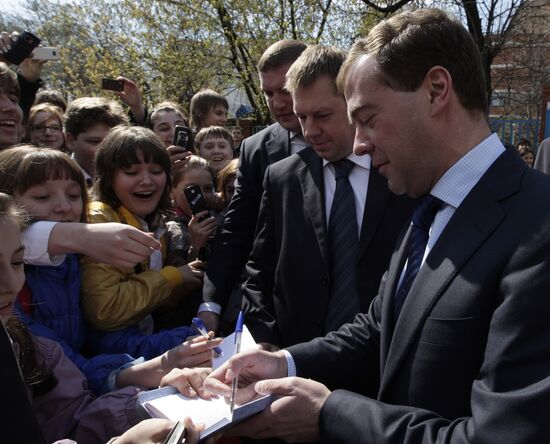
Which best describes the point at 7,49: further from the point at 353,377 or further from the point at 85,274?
the point at 353,377

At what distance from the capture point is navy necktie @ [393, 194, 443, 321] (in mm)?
1694

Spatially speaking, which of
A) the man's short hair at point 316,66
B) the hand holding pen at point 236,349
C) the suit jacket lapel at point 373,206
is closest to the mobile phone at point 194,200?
the man's short hair at point 316,66

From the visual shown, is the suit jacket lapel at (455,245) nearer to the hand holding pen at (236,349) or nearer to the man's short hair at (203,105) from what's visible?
the hand holding pen at (236,349)

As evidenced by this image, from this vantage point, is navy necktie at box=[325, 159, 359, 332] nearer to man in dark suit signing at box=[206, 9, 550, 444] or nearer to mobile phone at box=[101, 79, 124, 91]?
man in dark suit signing at box=[206, 9, 550, 444]

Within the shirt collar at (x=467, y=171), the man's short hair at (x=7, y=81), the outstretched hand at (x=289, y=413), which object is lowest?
the outstretched hand at (x=289, y=413)

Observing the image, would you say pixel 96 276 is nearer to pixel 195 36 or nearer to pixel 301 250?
pixel 301 250

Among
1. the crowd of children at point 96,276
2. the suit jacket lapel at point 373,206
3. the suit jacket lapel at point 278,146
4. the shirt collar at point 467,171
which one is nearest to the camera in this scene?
the shirt collar at point 467,171

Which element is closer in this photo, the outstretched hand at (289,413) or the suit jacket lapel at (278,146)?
the outstretched hand at (289,413)

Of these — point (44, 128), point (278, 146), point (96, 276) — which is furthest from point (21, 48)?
point (96, 276)

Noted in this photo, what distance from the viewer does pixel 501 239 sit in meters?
1.42

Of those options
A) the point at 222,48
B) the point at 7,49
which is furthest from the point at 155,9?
the point at 7,49

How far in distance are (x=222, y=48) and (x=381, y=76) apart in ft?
43.2

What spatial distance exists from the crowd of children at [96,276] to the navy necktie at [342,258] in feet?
1.90

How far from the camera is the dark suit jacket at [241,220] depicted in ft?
10.1
